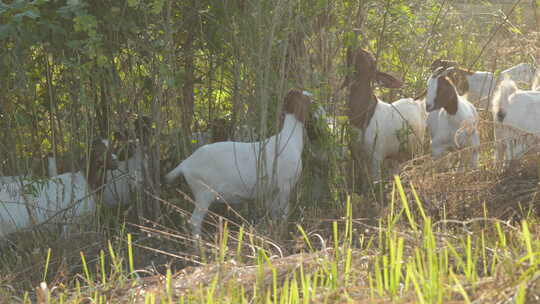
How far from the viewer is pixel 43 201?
5.59m

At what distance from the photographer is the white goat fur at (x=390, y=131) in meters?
6.34

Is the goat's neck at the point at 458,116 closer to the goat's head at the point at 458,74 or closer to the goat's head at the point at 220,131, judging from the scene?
the goat's head at the point at 458,74

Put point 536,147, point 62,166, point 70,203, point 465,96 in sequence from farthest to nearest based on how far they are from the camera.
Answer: point 465,96
point 62,166
point 70,203
point 536,147

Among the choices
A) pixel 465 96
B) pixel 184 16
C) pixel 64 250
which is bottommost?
pixel 64 250

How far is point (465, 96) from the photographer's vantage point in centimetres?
667

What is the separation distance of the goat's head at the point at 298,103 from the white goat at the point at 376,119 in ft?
2.32

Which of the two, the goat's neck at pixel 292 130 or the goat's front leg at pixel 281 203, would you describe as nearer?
the goat's front leg at pixel 281 203

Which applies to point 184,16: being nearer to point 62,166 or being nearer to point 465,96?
point 62,166

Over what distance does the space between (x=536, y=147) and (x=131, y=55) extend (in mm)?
2664

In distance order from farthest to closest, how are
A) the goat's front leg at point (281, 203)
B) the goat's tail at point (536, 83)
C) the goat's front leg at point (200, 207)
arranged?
the goat's tail at point (536, 83)
the goat's front leg at point (281, 203)
the goat's front leg at point (200, 207)

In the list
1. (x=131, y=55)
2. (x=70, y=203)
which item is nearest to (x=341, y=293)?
(x=70, y=203)

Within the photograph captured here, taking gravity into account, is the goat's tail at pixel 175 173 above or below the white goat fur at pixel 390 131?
below

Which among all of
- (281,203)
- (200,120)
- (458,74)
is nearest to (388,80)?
(458,74)

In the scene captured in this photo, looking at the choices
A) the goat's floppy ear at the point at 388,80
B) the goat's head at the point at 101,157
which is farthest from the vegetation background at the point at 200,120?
the goat's floppy ear at the point at 388,80
